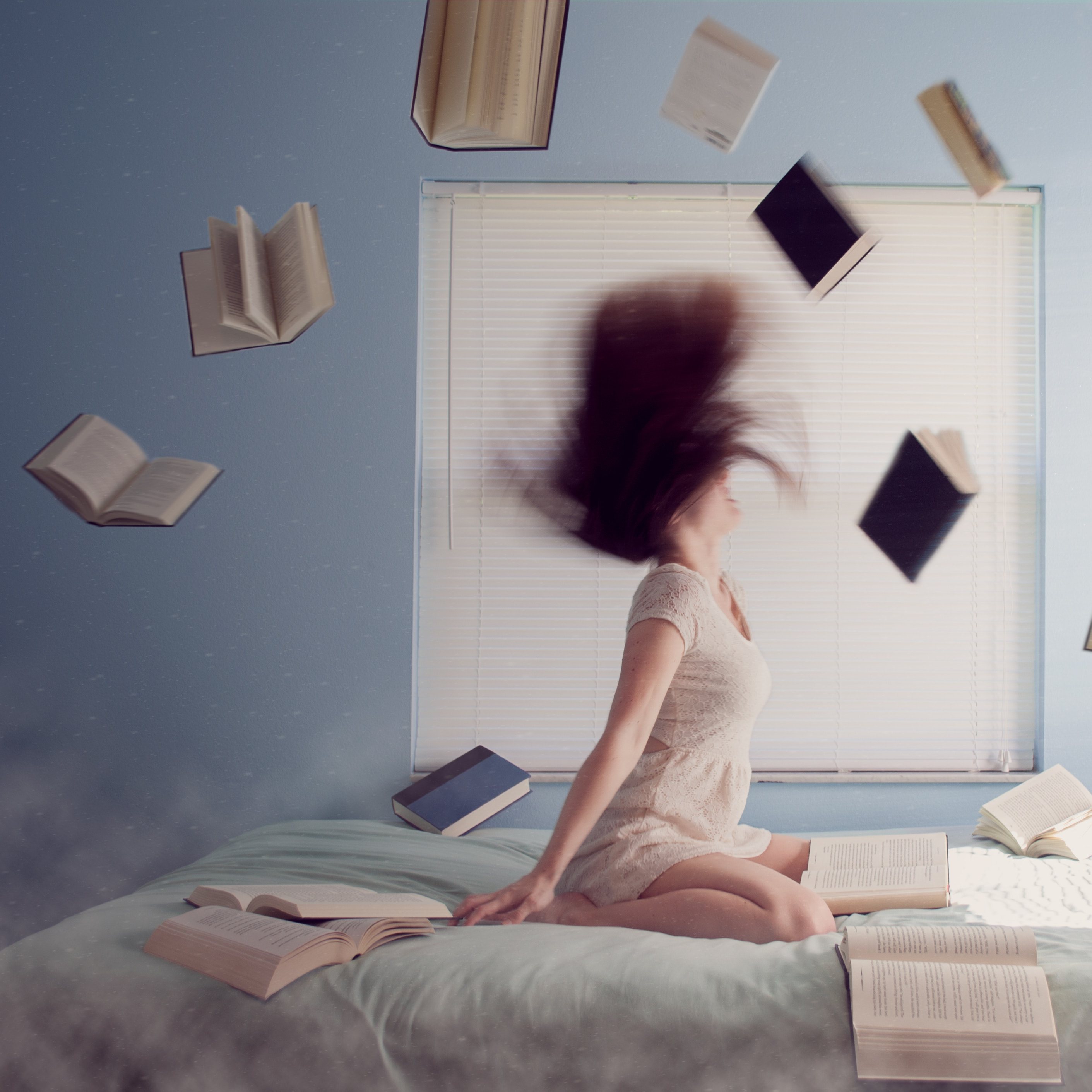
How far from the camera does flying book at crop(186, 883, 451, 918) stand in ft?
2.97

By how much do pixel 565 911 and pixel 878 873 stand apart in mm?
451

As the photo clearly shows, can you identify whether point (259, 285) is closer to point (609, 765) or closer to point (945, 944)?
point (609, 765)

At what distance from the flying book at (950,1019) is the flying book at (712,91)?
1.01m

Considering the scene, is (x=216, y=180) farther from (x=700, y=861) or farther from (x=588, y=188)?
(x=700, y=861)

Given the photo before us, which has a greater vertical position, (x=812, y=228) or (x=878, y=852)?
(x=812, y=228)

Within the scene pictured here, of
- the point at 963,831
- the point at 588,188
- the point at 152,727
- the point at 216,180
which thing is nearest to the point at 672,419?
the point at 588,188

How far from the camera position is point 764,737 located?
1563mm

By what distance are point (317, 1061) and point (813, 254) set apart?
1.26 metres

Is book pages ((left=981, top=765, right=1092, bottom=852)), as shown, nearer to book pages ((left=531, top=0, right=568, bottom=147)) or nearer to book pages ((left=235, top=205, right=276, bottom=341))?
book pages ((left=531, top=0, right=568, bottom=147))

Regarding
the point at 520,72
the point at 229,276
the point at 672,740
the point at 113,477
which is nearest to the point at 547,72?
the point at 520,72

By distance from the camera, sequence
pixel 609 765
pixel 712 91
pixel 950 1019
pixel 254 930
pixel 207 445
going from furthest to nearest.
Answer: pixel 207 445 < pixel 712 91 < pixel 609 765 < pixel 254 930 < pixel 950 1019

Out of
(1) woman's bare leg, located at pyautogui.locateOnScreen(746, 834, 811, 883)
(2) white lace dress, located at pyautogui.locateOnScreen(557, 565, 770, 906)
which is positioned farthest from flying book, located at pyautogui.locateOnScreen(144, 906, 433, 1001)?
(1) woman's bare leg, located at pyautogui.locateOnScreen(746, 834, 811, 883)

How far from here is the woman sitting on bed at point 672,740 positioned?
0.95 meters

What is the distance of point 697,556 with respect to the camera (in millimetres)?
1152
